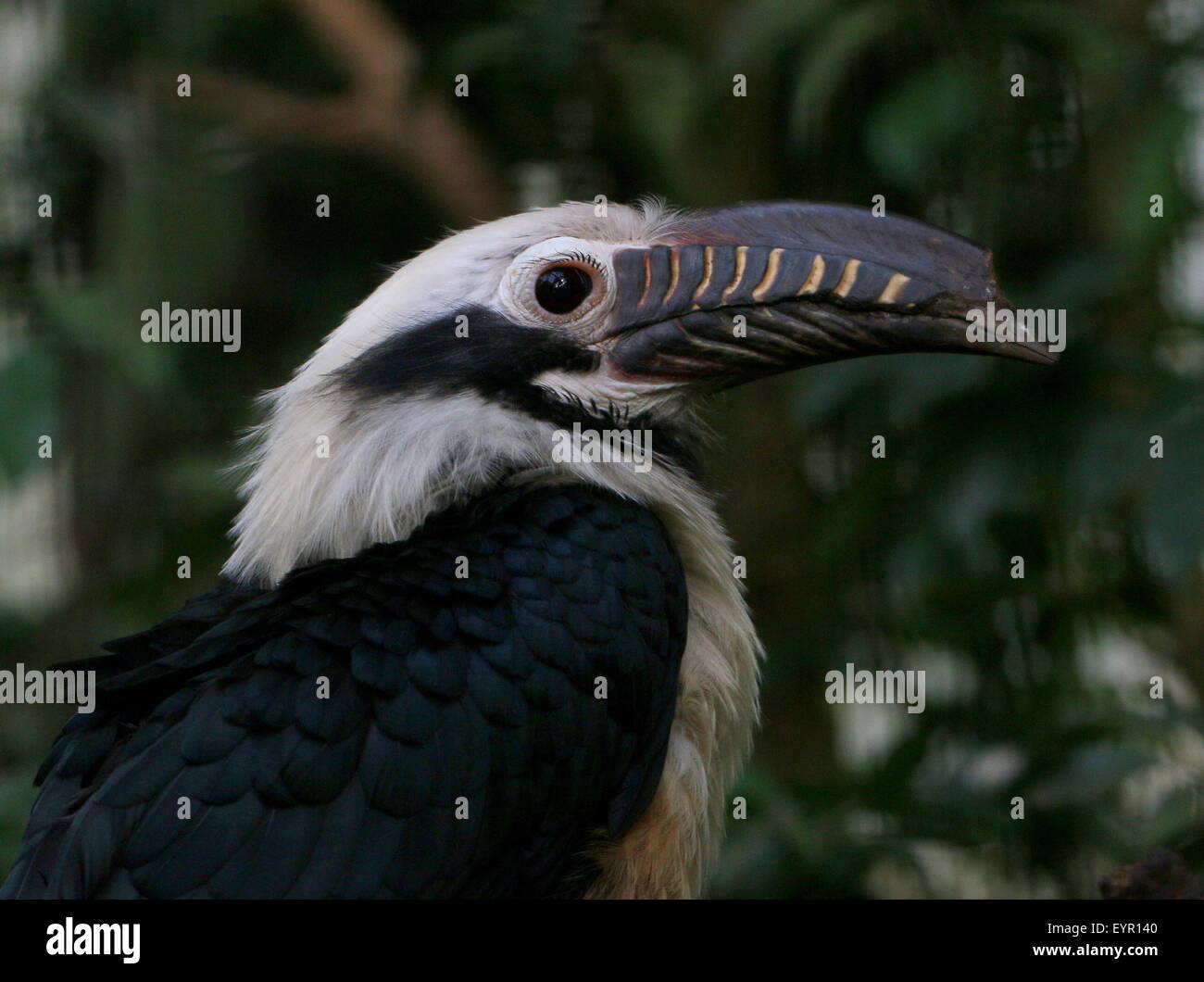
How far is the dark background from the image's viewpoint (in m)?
4.31

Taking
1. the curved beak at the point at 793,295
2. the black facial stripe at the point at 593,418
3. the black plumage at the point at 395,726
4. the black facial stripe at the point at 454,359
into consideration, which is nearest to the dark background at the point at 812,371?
the black facial stripe at the point at 593,418

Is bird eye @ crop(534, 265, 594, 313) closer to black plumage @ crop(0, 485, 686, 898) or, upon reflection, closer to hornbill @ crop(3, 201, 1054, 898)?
hornbill @ crop(3, 201, 1054, 898)

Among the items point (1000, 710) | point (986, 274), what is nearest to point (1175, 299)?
point (1000, 710)

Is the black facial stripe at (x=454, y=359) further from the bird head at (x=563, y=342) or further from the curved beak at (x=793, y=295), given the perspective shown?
the curved beak at (x=793, y=295)

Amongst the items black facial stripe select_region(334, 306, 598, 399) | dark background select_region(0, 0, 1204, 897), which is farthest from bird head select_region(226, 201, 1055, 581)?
dark background select_region(0, 0, 1204, 897)

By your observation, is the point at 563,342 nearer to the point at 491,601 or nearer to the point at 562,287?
the point at 562,287

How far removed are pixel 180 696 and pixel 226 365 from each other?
13.4ft

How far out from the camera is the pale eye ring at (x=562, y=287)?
3.23m

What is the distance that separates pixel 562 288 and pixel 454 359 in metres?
0.28

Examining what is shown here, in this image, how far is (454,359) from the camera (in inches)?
124

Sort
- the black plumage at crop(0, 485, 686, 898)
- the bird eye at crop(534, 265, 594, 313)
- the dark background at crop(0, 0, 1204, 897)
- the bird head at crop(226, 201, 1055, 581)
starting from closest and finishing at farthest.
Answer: the black plumage at crop(0, 485, 686, 898) < the bird head at crop(226, 201, 1055, 581) < the bird eye at crop(534, 265, 594, 313) < the dark background at crop(0, 0, 1204, 897)

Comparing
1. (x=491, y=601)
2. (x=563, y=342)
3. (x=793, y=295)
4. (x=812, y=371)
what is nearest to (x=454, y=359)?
(x=563, y=342)

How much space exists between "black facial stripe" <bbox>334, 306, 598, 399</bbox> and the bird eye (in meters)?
0.07
